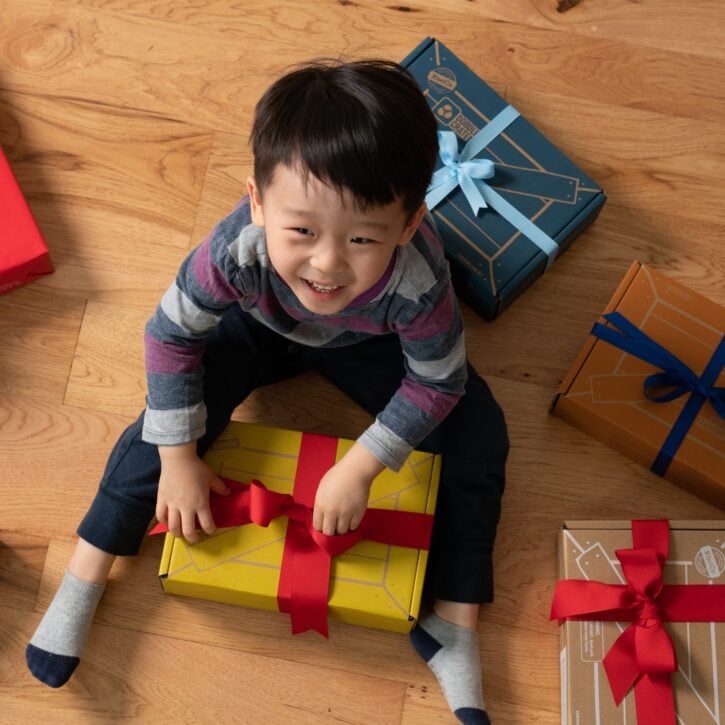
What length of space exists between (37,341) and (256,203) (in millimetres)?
510

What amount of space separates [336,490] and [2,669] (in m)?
0.46

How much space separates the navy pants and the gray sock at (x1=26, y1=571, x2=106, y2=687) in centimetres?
6

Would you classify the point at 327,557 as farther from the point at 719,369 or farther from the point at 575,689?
the point at 719,369

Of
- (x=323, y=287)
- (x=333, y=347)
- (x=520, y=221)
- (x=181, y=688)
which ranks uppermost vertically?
(x=323, y=287)

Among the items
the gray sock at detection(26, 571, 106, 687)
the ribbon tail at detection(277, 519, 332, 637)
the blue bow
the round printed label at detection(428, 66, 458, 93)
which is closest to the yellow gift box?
the ribbon tail at detection(277, 519, 332, 637)

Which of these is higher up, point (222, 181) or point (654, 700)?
point (222, 181)

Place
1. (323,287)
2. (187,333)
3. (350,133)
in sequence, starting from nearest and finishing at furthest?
(350,133) → (323,287) → (187,333)

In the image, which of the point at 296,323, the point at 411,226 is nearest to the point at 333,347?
the point at 296,323

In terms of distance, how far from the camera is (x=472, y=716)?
105cm

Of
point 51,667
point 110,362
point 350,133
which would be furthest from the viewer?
point 110,362

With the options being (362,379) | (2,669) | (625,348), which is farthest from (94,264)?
(625,348)

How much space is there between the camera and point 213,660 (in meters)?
1.09

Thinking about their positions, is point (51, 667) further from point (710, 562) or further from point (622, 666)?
point (710, 562)

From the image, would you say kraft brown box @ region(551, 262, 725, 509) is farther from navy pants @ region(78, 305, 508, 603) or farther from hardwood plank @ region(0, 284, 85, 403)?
hardwood plank @ region(0, 284, 85, 403)
